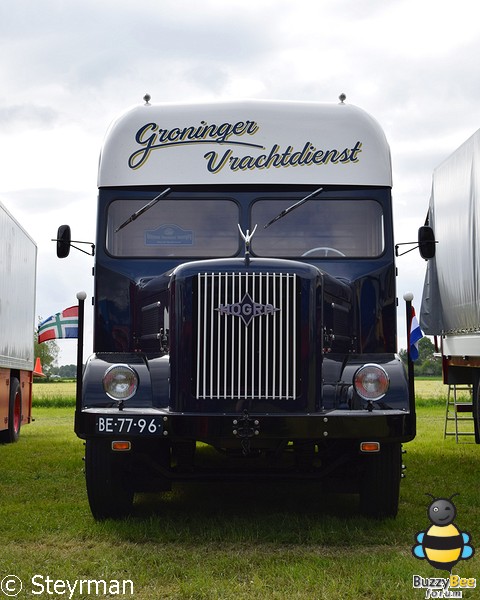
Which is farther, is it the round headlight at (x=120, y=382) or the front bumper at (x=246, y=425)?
the round headlight at (x=120, y=382)

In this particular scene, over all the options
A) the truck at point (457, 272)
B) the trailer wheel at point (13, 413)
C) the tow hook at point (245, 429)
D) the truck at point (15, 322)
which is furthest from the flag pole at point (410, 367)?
the trailer wheel at point (13, 413)

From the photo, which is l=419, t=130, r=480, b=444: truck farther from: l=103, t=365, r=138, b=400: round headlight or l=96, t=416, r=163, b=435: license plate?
l=96, t=416, r=163, b=435: license plate

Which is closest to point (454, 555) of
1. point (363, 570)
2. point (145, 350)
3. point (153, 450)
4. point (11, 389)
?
point (363, 570)

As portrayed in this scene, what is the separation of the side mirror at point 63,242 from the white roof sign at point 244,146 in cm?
57

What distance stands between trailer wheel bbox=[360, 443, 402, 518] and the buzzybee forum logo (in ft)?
4.17

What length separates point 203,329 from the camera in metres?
6.49

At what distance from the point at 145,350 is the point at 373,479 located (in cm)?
215

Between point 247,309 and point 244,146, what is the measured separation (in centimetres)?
209

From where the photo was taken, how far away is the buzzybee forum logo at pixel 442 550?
510 centimetres

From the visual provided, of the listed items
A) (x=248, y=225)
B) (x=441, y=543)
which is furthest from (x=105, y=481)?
(x=441, y=543)

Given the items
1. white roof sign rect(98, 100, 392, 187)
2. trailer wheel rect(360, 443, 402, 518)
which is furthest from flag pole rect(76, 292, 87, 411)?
trailer wheel rect(360, 443, 402, 518)

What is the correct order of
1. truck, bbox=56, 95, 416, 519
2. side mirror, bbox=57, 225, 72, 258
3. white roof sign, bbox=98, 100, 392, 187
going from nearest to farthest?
1. truck, bbox=56, 95, 416, 519
2. white roof sign, bbox=98, 100, 392, 187
3. side mirror, bbox=57, 225, 72, 258

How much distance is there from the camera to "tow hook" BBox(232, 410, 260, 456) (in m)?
6.31

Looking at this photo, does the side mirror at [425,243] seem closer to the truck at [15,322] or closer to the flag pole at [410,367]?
the flag pole at [410,367]
